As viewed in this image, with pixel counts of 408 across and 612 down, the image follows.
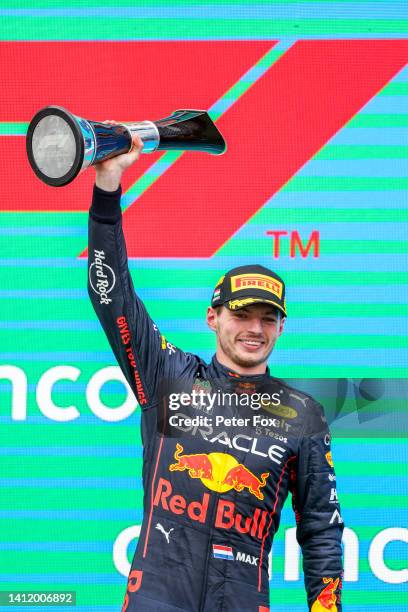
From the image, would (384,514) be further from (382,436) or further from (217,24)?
(217,24)

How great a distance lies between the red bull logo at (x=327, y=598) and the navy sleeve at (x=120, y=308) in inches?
22.8

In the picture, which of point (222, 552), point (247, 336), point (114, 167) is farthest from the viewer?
point (247, 336)

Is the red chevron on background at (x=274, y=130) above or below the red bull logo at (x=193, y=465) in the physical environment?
above

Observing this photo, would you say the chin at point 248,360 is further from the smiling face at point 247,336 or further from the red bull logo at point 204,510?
the red bull logo at point 204,510

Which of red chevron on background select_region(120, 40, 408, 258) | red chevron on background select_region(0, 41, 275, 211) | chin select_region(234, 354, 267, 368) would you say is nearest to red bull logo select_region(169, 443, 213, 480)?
chin select_region(234, 354, 267, 368)

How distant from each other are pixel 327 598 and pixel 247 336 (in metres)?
0.62

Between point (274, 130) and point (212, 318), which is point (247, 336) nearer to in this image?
point (212, 318)

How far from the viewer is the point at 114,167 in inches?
70.5

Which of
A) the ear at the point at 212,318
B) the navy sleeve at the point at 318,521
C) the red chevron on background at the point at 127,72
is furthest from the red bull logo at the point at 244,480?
the red chevron on background at the point at 127,72

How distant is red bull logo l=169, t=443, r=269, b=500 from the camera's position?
6.39ft

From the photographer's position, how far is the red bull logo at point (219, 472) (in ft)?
6.39

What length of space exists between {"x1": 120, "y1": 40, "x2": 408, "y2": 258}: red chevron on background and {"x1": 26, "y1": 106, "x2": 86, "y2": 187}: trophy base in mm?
1019

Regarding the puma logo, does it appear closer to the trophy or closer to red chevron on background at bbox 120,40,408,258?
the trophy

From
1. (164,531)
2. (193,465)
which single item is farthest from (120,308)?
(164,531)
